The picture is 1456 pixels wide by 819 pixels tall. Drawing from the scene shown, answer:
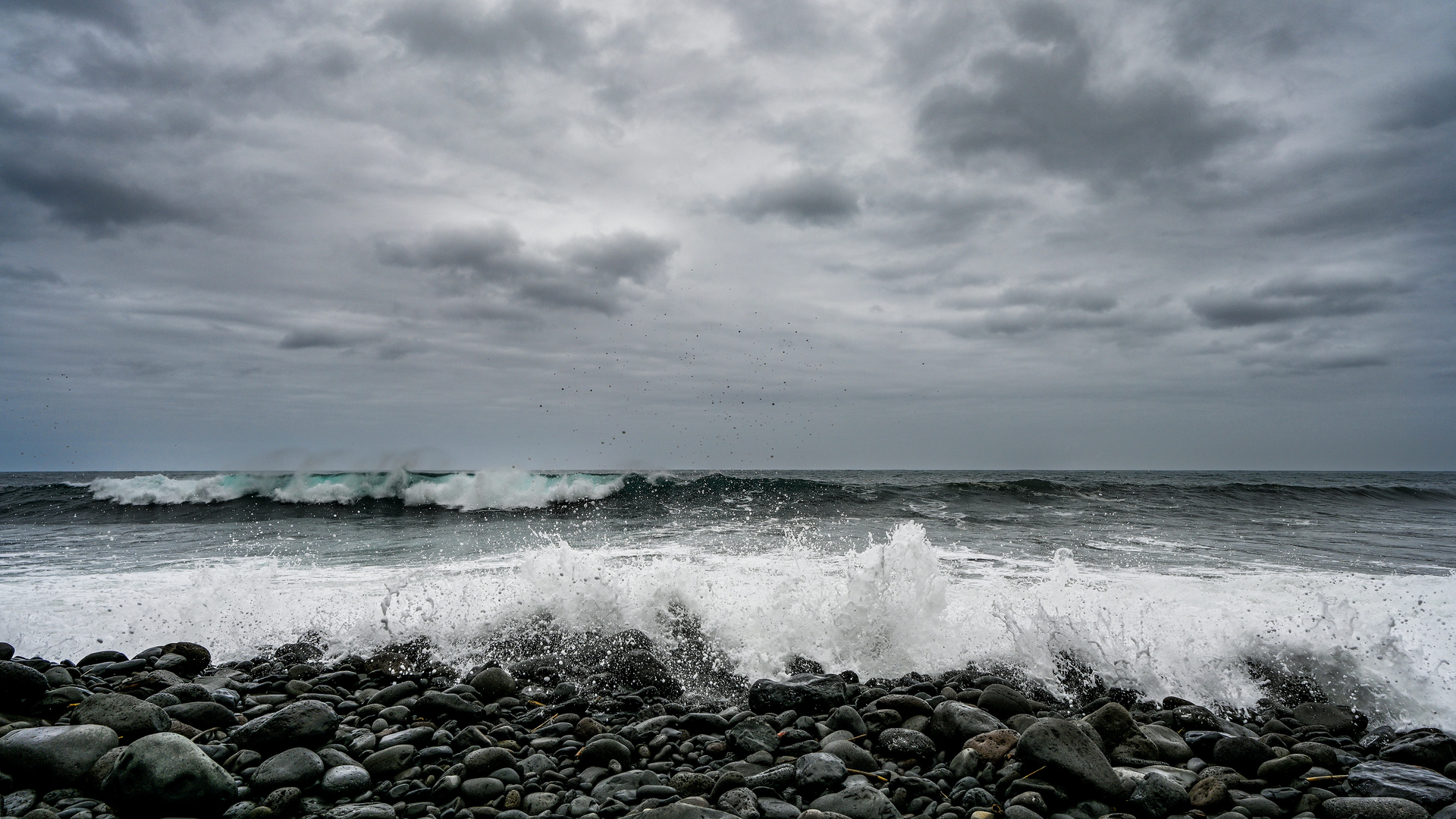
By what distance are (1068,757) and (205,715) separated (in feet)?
17.0

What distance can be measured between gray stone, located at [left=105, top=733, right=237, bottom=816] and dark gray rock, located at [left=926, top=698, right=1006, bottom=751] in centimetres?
389

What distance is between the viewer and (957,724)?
4.30 meters

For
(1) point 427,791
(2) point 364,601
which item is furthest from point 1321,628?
(2) point 364,601

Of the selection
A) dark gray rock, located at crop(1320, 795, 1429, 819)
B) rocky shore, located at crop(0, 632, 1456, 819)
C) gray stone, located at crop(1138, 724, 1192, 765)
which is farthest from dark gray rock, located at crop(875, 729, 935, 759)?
dark gray rock, located at crop(1320, 795, 1429, 819)

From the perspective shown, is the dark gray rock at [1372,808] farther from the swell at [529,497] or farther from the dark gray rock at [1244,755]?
the swell at [529,497]

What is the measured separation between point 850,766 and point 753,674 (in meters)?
1.96

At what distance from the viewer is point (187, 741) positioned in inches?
139

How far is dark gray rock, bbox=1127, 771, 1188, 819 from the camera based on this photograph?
348 centimetres

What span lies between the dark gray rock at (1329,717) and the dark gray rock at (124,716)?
7630mm

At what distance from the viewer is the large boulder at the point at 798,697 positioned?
16.1 ft

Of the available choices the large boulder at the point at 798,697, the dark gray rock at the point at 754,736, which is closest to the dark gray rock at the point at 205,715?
the dark gray rock at the point at 754,736

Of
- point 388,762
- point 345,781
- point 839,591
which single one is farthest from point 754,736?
point 839,591

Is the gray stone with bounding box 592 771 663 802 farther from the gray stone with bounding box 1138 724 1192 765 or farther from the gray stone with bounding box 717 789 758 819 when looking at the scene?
the gray stone with bounding box 1138 724 1192 765

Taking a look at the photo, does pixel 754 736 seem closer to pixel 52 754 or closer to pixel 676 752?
pixel 676 752
